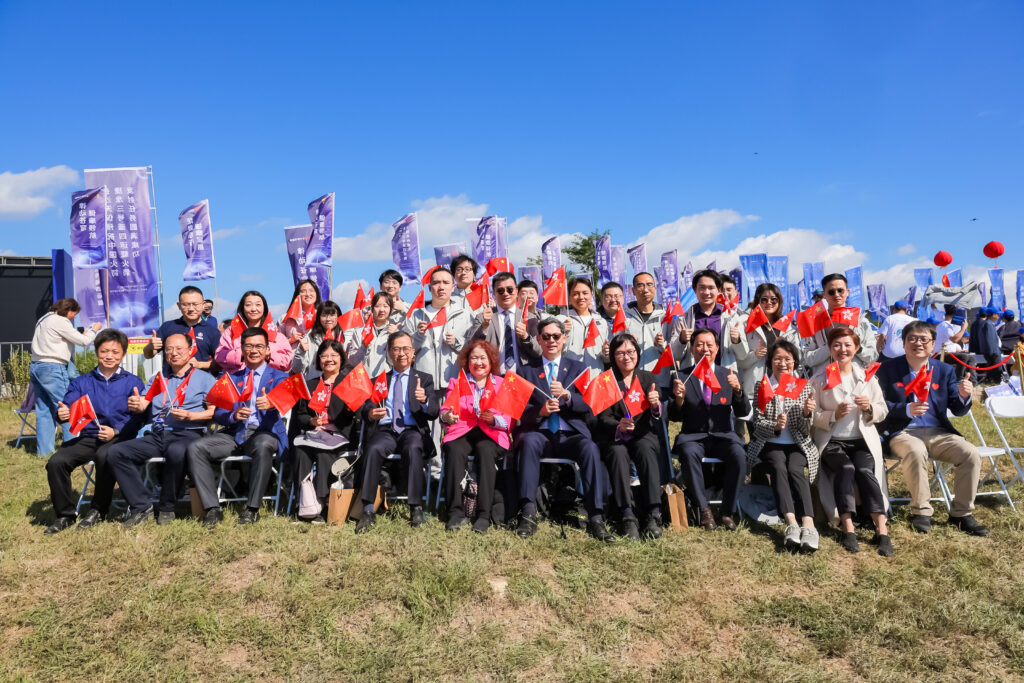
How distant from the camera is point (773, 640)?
367 centimetres

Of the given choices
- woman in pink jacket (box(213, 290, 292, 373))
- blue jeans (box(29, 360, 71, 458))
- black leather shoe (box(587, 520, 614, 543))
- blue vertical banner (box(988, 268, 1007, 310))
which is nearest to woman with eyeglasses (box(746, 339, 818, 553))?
black leather shoe (box(587, 520, 614, 543))

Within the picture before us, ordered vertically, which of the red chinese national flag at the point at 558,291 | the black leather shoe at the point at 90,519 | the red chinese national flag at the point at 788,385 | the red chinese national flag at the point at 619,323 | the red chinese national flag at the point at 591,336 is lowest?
the black leather shoe at the point at 90,519

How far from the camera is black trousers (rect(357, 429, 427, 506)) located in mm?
5250

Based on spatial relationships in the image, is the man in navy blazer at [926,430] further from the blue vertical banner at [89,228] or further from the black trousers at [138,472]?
the blue vertical banner at [89,228]

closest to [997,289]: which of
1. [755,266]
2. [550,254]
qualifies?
[755,266]

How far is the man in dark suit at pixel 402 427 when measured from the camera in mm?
5250

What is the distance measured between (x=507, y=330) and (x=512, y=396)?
3.84 ft

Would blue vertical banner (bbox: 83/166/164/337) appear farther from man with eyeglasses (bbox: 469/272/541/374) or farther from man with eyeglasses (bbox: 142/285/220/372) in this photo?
man with eyeglasses (bbox: 469/272/541/374)

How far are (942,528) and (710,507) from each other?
1829mm

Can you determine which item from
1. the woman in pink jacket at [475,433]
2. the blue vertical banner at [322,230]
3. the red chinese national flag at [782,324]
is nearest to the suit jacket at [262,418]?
the woman in pink jacket at [475,433]

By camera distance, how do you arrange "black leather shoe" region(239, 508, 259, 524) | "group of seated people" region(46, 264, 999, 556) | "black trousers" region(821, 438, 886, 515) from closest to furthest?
"black trousers" region(821, 438, 886, 515) → "group of seated people" region(46, 264, 999, 556) → "black leather shoe" region(239, 508, 259, 524)

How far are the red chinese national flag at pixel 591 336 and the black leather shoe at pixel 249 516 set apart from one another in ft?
10.7

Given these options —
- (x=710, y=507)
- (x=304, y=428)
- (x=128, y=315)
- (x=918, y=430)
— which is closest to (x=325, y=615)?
(x=304, y=428)

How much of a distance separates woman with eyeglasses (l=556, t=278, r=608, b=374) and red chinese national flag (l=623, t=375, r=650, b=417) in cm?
56
